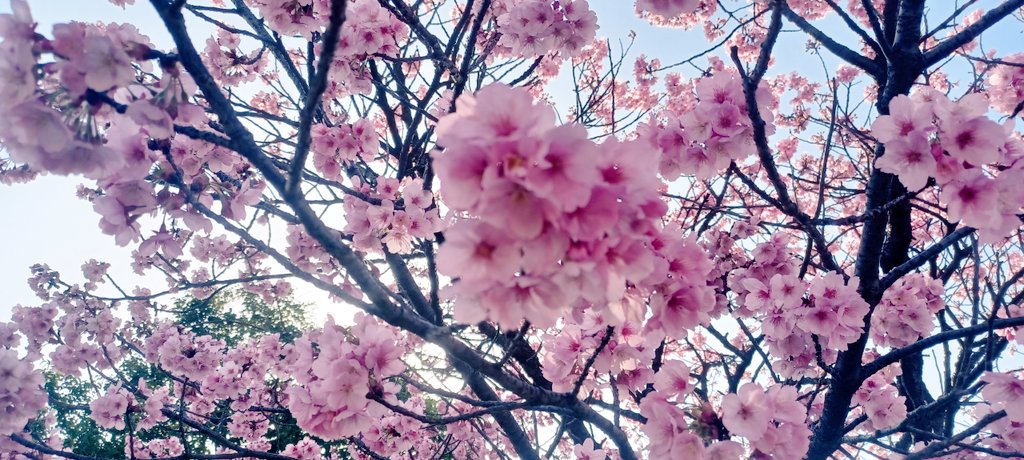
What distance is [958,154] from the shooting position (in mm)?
1753

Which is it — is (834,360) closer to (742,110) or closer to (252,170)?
(742,110)

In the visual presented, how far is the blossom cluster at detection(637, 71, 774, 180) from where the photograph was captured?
215 cm

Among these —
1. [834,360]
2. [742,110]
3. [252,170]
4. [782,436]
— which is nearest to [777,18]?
[742,110]

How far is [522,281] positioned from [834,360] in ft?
10.4

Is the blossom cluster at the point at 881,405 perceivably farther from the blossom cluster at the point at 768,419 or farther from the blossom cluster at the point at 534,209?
the blossom cluster at the point at 534,209

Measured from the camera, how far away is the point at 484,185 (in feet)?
3.34

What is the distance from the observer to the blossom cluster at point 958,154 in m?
1.73

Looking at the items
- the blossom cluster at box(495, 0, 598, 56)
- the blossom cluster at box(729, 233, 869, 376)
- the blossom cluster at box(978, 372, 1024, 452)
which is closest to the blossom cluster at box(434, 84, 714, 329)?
the blossom cluster at box(729, 233, 869, 376)

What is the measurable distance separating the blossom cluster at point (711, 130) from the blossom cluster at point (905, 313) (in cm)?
203

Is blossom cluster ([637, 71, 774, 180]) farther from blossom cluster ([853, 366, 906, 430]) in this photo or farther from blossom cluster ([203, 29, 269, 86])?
blossom cluster ([203, 29, 269, 86])

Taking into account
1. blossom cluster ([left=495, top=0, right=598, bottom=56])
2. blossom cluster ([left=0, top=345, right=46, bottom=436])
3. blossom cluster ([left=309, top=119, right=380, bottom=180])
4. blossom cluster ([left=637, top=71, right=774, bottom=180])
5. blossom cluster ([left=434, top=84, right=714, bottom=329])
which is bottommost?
blossom cluster ([left=434, top=84, right=714, bottom=329])

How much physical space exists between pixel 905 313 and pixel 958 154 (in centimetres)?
204

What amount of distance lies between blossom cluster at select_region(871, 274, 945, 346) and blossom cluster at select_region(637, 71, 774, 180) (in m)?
2.03

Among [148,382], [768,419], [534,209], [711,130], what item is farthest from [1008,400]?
[148,382]
